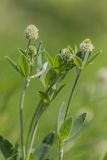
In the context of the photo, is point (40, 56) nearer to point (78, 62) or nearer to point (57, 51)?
point (78, 62)

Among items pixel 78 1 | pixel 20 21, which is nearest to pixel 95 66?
pixel 20 21

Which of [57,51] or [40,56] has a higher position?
[57,51]

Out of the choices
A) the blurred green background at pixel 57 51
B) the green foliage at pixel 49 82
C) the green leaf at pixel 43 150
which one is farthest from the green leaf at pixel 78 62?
the blurred green background at pixel 57 51

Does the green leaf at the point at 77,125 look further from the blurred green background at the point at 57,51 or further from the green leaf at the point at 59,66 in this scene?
the blurred green background at the point at 57,51

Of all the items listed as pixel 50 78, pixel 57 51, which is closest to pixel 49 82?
pixel 50 78

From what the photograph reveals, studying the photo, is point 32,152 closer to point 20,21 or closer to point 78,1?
point 20,21

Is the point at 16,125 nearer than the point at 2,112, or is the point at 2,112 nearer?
the point at 2,112
